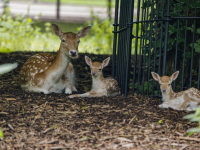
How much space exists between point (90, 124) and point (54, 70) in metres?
2.17

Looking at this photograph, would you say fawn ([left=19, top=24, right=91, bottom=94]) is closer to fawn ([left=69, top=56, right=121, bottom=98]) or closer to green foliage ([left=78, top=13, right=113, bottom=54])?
fawn ([left=69, top=56, right=121, bottom=98])

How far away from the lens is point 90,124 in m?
4.76

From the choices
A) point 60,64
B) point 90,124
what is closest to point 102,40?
point 60,64

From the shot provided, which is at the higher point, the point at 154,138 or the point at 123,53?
the point at 123,53

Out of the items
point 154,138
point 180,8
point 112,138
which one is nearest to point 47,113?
point 112,138

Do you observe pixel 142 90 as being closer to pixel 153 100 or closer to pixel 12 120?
pixel 153 100

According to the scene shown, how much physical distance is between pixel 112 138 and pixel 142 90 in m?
2.13

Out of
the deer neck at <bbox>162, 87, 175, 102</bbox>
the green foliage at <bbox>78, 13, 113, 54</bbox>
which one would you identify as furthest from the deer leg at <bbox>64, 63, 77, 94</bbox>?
the green foliage at <bbox>78, 13, 113, 54</bbox>

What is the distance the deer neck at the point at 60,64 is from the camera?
662 centimetres

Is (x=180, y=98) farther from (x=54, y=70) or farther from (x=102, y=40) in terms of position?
(x=102, y=40)

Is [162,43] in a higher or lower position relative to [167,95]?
higher

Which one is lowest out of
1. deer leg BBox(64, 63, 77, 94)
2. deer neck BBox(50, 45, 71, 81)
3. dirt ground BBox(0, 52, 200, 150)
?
dirt ground BBox(0, 52, 200, 150)

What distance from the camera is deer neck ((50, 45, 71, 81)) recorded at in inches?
261

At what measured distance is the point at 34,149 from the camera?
159 inches
